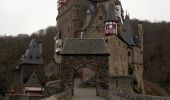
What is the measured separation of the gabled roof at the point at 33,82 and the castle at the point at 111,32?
4.20m

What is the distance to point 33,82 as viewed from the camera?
68688 mm

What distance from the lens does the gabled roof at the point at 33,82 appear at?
6794 centimetres

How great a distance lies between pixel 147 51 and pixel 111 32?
60821 millimetres

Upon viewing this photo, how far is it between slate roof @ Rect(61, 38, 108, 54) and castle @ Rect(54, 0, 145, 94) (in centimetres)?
1046

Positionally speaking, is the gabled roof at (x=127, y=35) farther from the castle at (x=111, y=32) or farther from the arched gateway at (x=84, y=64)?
the arched gateway at (x=84, y=64)

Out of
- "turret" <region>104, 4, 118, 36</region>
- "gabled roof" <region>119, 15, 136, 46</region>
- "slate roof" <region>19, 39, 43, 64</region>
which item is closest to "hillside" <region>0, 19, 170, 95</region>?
"slate roof" <region>19, 39, 43, 64</region>

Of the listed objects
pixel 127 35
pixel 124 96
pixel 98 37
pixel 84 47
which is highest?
pixel 127 35

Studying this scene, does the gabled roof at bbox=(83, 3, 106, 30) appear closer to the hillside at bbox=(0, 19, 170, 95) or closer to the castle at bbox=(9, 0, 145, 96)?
the castle at bbox=(9, 0, 145, 96)

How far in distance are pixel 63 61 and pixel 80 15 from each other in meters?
34.0

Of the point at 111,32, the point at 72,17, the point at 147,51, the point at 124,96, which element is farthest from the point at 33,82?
the point at 147,51

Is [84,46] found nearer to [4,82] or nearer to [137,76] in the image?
[137,76]

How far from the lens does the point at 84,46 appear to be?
1465 inches

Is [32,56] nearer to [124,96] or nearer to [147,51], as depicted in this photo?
[147,51]

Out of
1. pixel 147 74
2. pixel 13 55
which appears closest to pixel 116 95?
pixel 13 55
